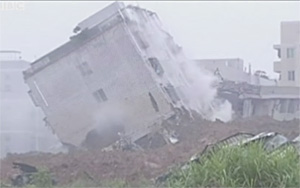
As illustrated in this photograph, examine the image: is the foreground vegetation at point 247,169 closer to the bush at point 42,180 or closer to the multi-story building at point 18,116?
the bush at point 42,180

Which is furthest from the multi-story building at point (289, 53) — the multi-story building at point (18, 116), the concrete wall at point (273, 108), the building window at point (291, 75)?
the multi-story building at point (18, 116)

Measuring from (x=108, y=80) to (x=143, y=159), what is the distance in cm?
524

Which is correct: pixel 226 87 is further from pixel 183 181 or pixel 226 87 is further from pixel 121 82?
pixel 183 181

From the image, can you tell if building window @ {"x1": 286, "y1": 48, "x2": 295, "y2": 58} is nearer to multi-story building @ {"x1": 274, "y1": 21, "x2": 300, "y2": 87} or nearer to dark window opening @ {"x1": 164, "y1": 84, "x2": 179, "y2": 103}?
multi-story building @ {"x1": 274, "y1": 21, "x2": 300, "y2": 87}

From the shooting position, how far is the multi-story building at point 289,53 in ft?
71.3

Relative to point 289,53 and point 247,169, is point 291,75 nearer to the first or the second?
point 289,53

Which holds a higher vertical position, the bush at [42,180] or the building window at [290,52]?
the bush at [42,180]

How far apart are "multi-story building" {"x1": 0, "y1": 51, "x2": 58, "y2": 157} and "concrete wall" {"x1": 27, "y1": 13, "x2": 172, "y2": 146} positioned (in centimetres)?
69

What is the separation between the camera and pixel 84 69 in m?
16.8

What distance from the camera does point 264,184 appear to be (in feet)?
17.6

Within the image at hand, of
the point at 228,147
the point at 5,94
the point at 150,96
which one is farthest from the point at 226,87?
the point at 228,147

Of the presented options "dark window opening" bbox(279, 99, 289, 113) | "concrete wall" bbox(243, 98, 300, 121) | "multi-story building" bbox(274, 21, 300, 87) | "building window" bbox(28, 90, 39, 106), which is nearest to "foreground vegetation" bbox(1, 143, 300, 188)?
"building window" bbox(28, 90, 39, 106)

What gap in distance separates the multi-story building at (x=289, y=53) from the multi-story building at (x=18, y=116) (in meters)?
7.80

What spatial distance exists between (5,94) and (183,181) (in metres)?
12.6
